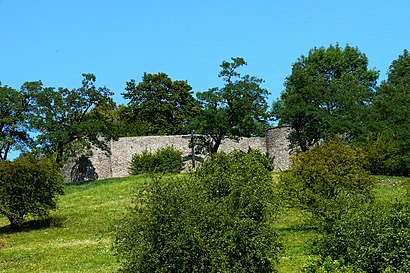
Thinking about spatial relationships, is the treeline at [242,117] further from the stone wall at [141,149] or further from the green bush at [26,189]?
the green bush at [26,189]

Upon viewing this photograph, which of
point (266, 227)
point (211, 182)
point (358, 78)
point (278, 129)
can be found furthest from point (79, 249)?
point (358, 78)

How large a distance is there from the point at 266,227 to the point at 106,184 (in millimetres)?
26201

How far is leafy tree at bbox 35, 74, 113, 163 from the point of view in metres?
45.0

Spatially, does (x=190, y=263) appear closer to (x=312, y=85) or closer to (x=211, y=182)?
(x=211, y=182)

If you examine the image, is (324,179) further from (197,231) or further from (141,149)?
(141,149)

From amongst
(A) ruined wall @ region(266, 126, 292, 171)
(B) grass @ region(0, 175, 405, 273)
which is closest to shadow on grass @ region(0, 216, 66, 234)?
(B) grass @ region(0, 175, 405, 273)

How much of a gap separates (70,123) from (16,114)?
403 cm

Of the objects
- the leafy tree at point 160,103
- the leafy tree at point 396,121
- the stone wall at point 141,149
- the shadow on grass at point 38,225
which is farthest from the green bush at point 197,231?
the leafy tree at point 160,103

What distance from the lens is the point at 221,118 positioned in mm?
47531

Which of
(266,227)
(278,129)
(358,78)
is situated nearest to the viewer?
(266,227)

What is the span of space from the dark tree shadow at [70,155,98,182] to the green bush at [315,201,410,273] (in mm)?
37537

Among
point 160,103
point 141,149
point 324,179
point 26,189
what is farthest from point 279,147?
point 324,179

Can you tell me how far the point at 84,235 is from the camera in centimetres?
2623

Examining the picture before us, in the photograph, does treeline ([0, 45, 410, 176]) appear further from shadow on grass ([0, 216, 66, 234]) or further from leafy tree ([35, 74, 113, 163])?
shadow on grass ([0, 216, 66, 234])
